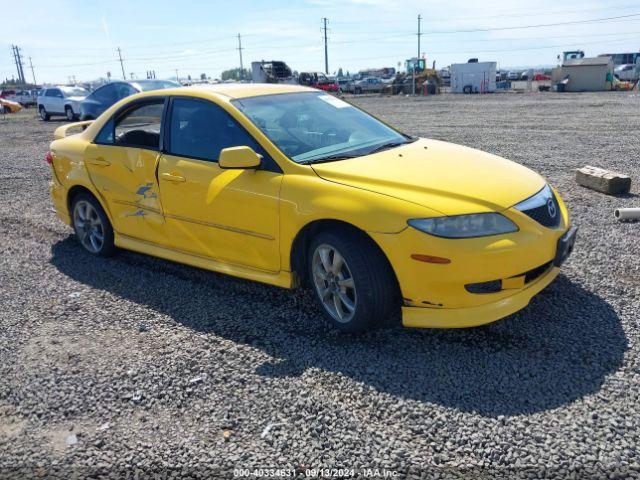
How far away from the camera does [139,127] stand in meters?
5.05

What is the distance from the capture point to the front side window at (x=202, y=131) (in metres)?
4.25

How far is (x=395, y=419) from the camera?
2922 millimetres

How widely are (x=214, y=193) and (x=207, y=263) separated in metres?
0.63

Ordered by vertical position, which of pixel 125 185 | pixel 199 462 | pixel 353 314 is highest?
pixel 125 185

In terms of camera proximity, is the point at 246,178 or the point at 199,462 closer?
the point at 199,462

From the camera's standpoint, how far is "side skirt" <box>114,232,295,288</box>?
405cm

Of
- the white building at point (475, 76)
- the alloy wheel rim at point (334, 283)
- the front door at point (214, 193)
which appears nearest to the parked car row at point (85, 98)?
the front door at point (214, 193)

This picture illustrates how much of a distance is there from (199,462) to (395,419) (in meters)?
Answer: 1.02

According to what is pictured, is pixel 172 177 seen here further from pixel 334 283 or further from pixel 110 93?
pixel 110 93

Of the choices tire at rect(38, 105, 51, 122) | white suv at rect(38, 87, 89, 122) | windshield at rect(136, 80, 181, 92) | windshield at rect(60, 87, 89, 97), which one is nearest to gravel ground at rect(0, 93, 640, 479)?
windshield at rect(136, 80, 181, 92)

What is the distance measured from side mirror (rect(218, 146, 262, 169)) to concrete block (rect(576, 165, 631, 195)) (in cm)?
520

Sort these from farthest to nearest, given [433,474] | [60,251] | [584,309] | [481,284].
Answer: [60,251], [584,309], [481,284], [433,474]

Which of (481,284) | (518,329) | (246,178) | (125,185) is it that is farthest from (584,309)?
(125,185)

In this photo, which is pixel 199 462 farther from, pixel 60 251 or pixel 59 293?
pixel 60 251
